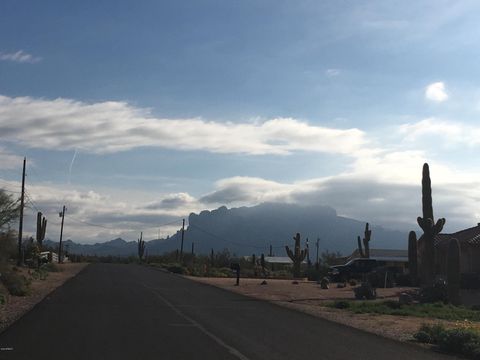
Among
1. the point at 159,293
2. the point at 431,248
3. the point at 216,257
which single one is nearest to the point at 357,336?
the point at 159,293

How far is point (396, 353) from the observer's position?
13.7m

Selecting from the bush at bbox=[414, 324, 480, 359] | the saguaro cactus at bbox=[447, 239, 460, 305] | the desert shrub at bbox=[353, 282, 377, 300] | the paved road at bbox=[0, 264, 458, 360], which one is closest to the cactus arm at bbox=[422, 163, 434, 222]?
the desert shrub at bbox=[353, 282, 377, 300]

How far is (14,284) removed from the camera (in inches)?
1078

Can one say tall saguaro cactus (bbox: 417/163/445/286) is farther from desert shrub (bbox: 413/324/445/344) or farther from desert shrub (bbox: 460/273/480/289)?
desert shrub (bbox: 413/324/445/344)

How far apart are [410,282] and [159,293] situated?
70.1 feet

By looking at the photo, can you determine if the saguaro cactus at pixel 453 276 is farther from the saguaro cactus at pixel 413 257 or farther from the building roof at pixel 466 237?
the building roof at pixel 466 237

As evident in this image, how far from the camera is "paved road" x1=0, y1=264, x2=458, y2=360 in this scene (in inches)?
483

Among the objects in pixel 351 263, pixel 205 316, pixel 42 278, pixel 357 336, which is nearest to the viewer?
pixel 357 336

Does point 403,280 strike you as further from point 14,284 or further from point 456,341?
point 456,341

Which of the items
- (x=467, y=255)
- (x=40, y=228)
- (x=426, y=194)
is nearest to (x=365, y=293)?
(x=426, y=194)

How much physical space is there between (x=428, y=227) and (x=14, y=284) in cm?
2071

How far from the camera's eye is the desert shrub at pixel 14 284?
87.7 ft

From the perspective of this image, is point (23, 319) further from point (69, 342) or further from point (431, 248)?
point (431, 248)

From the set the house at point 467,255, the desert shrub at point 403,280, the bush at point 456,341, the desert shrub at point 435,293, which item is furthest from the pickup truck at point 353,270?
the bush at point 456,341
